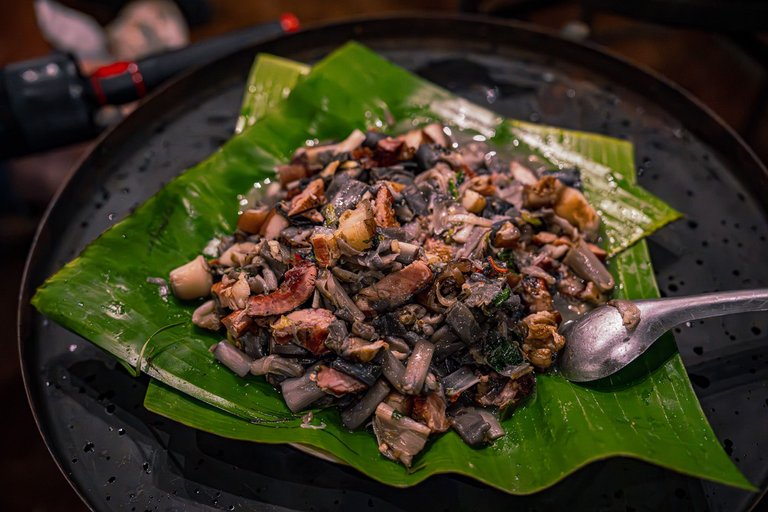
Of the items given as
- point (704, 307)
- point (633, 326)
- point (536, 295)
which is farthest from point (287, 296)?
point (704, 307)

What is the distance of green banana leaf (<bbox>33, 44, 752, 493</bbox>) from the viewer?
2.24 meters

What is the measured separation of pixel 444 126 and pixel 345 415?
1.74m

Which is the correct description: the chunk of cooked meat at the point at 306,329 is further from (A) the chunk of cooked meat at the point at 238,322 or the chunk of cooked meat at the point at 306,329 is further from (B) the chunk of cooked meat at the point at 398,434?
(B) the chunk of cooked meat at the point at 398,434

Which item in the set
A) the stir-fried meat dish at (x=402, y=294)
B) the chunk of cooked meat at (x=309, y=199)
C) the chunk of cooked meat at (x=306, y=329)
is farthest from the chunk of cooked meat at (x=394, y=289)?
the chunk of cooked meat at (x=309, y=199)

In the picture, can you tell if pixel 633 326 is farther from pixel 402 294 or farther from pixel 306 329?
pixel 306 329

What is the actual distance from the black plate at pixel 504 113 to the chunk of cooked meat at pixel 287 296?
55 centimetres

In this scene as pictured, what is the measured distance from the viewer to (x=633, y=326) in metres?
2.45

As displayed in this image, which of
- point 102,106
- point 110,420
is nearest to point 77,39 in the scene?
point 102,106

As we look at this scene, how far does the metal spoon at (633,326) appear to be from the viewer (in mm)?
2438

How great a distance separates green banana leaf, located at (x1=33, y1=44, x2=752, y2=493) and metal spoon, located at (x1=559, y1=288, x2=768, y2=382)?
0.37 feet

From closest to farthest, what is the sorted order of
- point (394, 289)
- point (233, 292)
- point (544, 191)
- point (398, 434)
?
point (398, 434) → point (394, 289) → point (233, 292) → point (544, 191)

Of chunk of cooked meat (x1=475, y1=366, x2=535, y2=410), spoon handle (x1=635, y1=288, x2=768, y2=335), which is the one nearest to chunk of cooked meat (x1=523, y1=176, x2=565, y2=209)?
spoon handle (x1=635, y1=288, x2=768, y2=335)

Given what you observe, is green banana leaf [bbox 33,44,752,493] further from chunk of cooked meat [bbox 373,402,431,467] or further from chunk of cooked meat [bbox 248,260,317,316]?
chunk of cooked meat [bbox 248,260,317,316]

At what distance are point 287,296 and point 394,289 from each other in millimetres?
446
